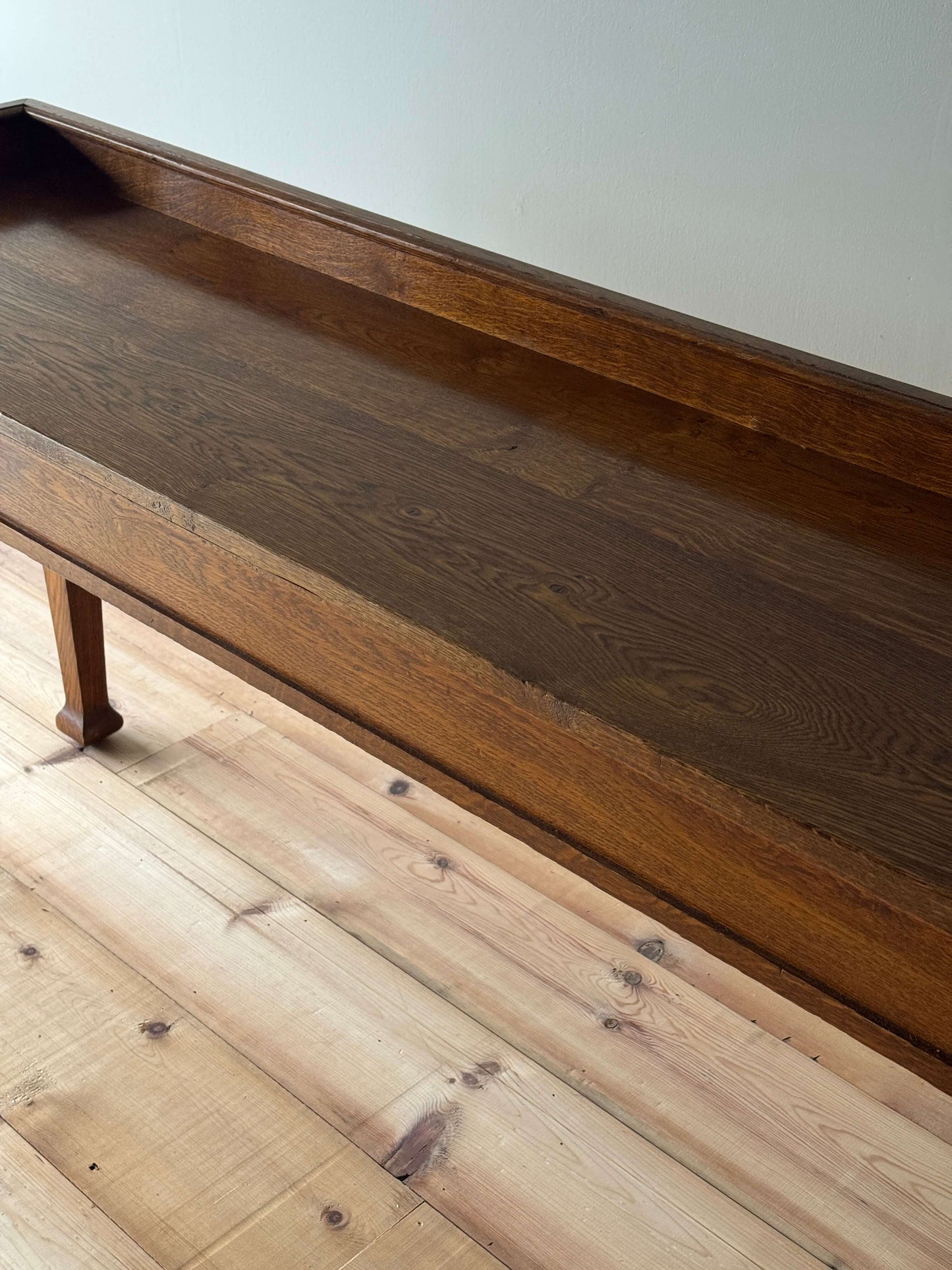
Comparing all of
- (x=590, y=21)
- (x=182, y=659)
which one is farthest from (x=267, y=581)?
(x=590, y=21)

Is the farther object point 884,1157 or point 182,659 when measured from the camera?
point 182,659

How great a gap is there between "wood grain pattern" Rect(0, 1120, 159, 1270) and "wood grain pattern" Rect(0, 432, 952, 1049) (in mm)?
540

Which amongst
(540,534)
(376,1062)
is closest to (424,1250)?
(376,1062)

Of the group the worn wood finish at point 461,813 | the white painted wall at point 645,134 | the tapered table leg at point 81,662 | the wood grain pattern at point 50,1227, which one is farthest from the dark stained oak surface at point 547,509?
the wood grain pattern at point 50,1227

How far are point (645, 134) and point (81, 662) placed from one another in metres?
1.06

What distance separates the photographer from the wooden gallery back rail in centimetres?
83

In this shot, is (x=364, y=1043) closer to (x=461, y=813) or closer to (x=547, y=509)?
(x=461, y=813)

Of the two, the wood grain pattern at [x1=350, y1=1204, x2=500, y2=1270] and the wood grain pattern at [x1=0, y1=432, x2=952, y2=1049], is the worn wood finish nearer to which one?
the wood grain pattern at [x1=0, y1=432, x2=952, y2=1049]

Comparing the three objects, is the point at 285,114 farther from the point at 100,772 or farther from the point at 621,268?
the point at 100,772

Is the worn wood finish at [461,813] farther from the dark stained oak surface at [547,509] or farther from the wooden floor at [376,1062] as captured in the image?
the dark stained oak surface at [547,509]

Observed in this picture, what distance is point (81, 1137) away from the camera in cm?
126

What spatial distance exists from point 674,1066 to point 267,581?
0.72 m

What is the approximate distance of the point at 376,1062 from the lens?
1.36 meters

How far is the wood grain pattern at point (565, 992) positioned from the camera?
1285mm
